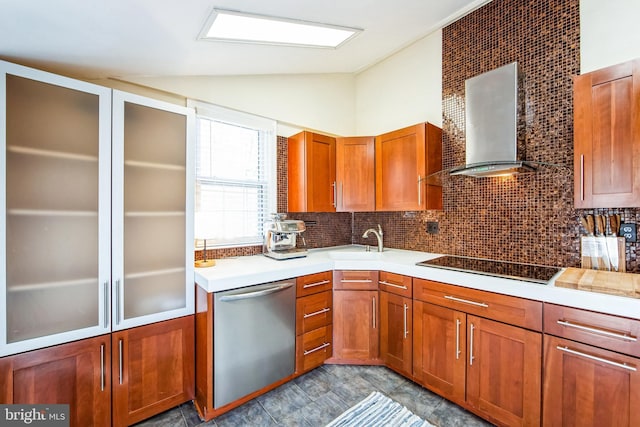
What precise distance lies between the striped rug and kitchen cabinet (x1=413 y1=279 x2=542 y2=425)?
12.4 inches

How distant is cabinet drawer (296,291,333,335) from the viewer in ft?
7.05

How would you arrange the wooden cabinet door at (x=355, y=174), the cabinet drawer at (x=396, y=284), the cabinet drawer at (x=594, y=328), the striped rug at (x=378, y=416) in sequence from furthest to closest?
the wooden cabinet door at (x=355, y=174) → the cabinet drawer at (x=396, y=284) → the striped rug at (x=378, y=416) → the cabinet drawer at (x=594, y=328)

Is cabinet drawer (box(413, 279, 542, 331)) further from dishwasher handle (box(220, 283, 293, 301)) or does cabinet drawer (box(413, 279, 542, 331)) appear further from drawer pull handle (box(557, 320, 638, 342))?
dishwasher handle (box(220, 283, 293, 301))

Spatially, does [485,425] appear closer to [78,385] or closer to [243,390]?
[243,390]

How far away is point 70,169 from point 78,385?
1.21 metres

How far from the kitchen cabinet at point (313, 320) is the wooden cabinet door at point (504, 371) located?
108cm

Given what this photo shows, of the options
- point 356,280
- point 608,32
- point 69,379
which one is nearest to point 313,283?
point 356,280

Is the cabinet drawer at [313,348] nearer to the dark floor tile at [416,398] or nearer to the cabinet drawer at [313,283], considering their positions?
the cabinet drawer at [313,283]

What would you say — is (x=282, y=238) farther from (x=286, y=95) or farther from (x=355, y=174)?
(x=286, y=95)

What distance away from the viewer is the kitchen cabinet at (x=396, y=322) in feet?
6.95

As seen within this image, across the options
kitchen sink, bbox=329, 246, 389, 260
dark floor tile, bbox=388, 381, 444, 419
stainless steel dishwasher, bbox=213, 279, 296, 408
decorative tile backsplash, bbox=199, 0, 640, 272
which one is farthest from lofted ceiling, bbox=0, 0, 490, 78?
dark floor tile, bbox=388, 381, 444, 419

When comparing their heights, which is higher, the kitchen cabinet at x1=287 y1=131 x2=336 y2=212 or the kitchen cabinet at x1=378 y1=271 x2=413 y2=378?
the kitchen cabinet at x1=287 y1=131 x2=336 y2=212

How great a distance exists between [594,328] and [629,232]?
806 mm

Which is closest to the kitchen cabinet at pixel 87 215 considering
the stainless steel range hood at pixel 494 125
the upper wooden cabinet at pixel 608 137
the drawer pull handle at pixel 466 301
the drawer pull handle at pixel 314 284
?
the drawer pull handle at pixel 314 284
